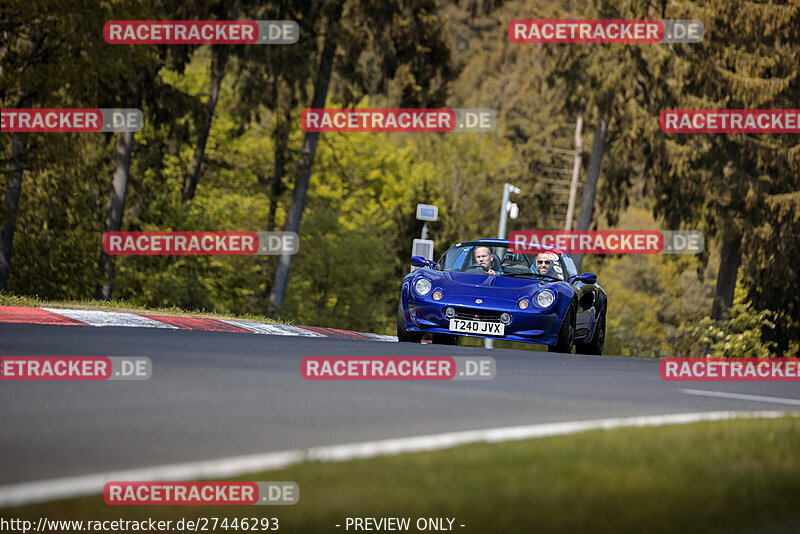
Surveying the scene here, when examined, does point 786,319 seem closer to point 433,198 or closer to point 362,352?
point 433,198

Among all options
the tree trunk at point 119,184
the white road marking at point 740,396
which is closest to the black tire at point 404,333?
the white road marking at point 740,396

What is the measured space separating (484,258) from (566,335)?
5.11 feet

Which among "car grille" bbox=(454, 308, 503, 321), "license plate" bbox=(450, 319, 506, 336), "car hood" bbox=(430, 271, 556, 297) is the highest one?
"car hood" bbox=(430, 271, 556, 297)

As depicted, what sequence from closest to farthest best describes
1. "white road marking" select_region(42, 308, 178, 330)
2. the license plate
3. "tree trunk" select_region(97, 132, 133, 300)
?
"white road marking" select_region(42, 308, 178, 330) → the license plate → "tree trunk" select_region(97, 132, 133, 300)

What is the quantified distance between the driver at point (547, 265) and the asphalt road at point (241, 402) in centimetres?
313

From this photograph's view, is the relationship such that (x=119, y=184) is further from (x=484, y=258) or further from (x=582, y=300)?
(x=582, y=300)

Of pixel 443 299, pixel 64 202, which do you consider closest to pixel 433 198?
pixel 64 202

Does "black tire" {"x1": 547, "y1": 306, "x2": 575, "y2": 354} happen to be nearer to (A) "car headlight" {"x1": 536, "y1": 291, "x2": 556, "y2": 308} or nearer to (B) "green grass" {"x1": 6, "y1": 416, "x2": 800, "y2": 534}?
(A) "car headlight" {"x1": 536, "y1": 291, "x2": 556, "y2": 308}

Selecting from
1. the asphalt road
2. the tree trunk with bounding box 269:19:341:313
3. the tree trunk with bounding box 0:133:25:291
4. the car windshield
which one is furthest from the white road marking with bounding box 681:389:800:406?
the tree trunk with bounding box 269:19:341:313

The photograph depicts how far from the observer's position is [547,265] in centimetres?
1694

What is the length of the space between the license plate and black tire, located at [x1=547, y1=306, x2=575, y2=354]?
946 millimetres

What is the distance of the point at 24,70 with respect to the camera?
24.6 metres

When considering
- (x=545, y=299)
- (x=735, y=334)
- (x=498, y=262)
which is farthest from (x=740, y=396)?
(x=735, y=334)

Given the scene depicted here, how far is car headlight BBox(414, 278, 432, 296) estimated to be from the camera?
1587cm
